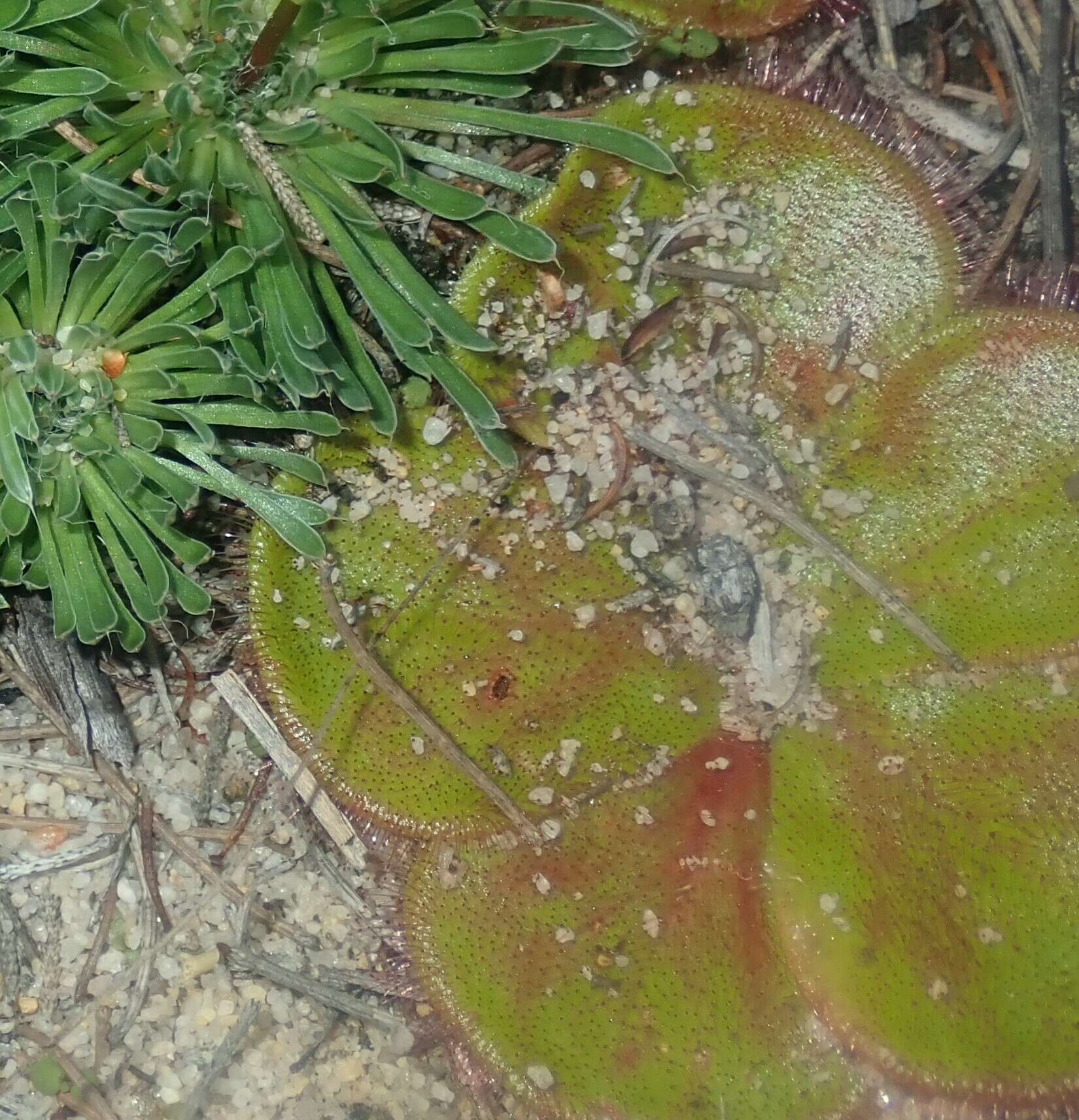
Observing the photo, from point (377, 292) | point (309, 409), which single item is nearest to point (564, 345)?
point (377, 292)

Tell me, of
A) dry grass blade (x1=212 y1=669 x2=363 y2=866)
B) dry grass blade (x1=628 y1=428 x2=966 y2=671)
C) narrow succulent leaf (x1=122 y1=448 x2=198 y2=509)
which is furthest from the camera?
dry grass blade (x1=212 y1=669 x2=363 y2=866)

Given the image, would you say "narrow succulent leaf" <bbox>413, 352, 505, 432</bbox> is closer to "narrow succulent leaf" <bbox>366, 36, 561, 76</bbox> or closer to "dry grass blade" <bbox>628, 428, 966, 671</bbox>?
"dry grass blade" <bbox>628, 428, 966, 671</bbox>

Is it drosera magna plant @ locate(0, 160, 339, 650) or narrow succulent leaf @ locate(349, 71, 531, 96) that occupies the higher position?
narrow succulent leaf @ locate(349, 71, 531, 96)

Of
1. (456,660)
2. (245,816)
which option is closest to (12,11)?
(456,660)

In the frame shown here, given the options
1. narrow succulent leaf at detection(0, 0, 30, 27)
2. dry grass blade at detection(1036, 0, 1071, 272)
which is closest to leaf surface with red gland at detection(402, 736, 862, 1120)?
dry grass blade at detection(1036, 0, 1071, 272)

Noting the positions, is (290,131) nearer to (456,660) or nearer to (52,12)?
(52,12)

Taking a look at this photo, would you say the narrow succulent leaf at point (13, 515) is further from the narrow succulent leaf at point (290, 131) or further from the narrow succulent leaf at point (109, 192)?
the narrow succulent leaf at point (290, 131)

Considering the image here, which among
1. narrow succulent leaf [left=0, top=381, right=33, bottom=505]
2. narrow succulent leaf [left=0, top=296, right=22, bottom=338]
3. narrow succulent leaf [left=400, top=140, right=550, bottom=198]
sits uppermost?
narrow succulent leaf [left=400, top=140, right=550, bottom=198]

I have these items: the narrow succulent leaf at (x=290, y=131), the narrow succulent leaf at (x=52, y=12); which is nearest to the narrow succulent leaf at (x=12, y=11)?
the narrow succulent leaf at (x=52, y=12)
